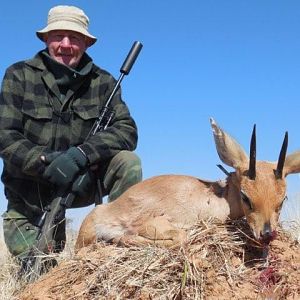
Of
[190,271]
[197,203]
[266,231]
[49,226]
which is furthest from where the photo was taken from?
[49,226]

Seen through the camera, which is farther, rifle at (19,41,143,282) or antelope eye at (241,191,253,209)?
rifle at (19,41,143,282)

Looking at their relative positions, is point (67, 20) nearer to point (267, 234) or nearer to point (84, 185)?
point (84, 185)

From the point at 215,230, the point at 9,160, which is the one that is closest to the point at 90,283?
the point at 215,230

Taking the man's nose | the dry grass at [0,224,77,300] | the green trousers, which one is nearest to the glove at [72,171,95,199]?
the green trousers

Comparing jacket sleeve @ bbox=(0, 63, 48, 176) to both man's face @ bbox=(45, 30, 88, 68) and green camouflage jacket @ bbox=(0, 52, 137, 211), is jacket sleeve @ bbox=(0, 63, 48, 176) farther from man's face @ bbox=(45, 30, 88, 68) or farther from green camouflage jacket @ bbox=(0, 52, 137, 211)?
man's face @ bbox=(45, 30, 88, 68)

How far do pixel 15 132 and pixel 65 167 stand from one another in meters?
0.84

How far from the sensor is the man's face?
7777mm

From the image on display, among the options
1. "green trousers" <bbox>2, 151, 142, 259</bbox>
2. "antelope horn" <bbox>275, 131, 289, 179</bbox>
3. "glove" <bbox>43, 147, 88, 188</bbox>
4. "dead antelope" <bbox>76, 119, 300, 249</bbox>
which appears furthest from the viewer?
"green trousers" <bbox>2, 151, 142, 259</bbox>

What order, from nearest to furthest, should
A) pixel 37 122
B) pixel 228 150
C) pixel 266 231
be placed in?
pixel 266 231 → pixel 228 150 → pixel 37 122

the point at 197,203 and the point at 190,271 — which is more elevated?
the point at 197,203

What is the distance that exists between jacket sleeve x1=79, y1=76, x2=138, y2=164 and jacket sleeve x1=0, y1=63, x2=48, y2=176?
0.54 metres

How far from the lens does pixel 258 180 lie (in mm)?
5230

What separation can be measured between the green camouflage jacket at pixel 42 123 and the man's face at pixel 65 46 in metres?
0.20

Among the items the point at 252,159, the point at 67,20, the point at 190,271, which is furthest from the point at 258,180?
the point at 67,20
